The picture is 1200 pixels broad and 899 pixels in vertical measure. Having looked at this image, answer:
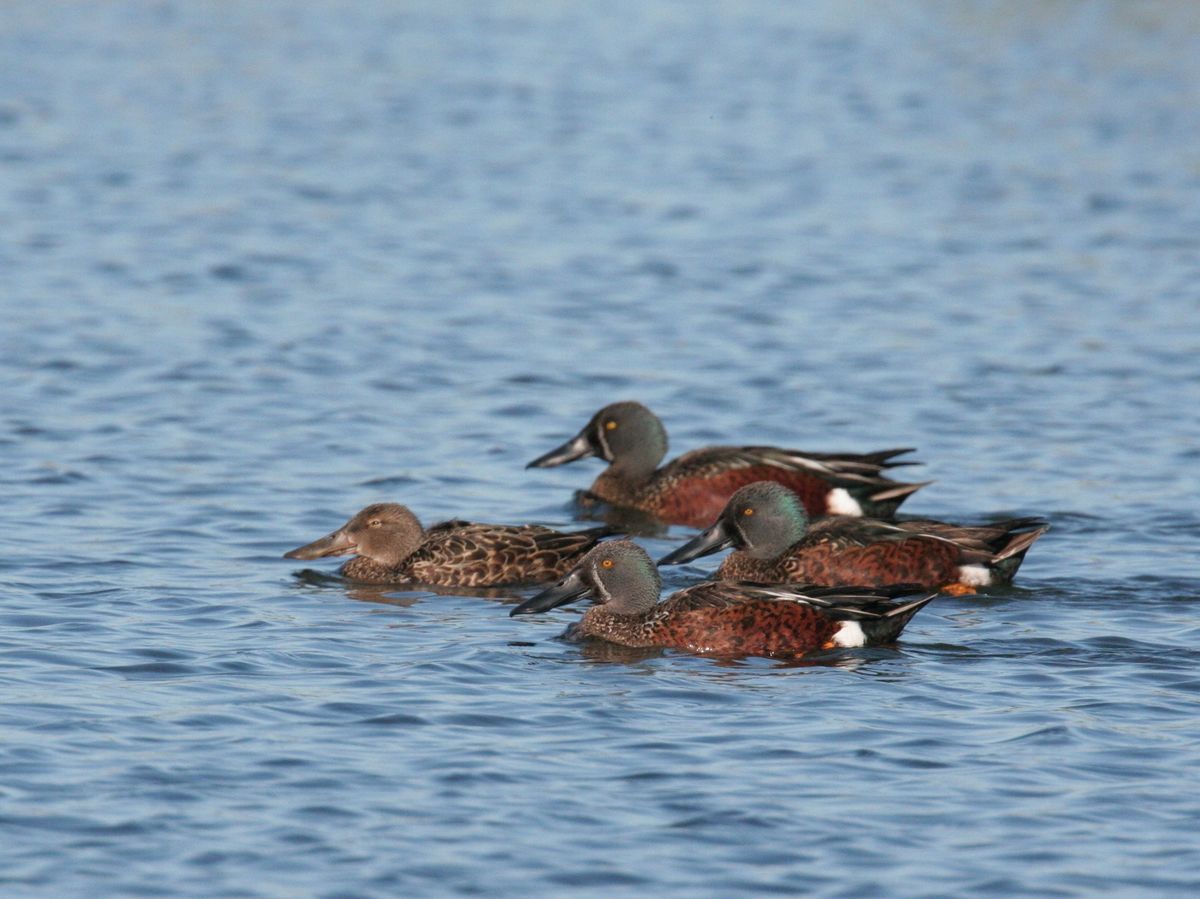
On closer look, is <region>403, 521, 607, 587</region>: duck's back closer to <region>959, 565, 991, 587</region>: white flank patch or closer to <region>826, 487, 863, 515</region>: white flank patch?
<region>959, 565, 991, 587</region>: white flank patch

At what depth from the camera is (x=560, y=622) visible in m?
11.0

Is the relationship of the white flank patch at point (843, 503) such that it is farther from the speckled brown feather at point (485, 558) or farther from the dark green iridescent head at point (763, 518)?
Answer: the speckled brown feather at point (485, 558)

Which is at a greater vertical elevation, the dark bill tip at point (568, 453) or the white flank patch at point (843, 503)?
the dark bill tip at point (568, 453)

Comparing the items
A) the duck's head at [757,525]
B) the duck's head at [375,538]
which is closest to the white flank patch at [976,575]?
the duck's head at [757,525]

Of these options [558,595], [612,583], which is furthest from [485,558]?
[612,583]

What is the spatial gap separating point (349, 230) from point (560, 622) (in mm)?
12554

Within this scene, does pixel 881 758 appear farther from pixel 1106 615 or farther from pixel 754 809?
pixel 1106 615

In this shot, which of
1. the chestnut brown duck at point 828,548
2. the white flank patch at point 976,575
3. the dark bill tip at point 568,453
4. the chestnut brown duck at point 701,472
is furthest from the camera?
the dark bill tip at point 568,453

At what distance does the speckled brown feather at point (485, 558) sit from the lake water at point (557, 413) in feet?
1.06

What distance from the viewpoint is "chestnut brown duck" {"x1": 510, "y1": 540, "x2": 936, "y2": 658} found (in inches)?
403

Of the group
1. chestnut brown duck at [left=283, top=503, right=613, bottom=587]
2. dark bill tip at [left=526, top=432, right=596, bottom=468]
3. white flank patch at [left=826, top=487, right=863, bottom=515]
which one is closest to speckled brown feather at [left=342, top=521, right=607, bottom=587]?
chestnut brown duck at [left=283, top=503, right=613, bottom=587]

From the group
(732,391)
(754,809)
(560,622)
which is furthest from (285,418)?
(754,809)

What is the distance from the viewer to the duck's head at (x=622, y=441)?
14.5m

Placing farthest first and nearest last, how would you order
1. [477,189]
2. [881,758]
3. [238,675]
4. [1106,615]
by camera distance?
[477,189] → [1106,615] → [238,675] → [881,758]
